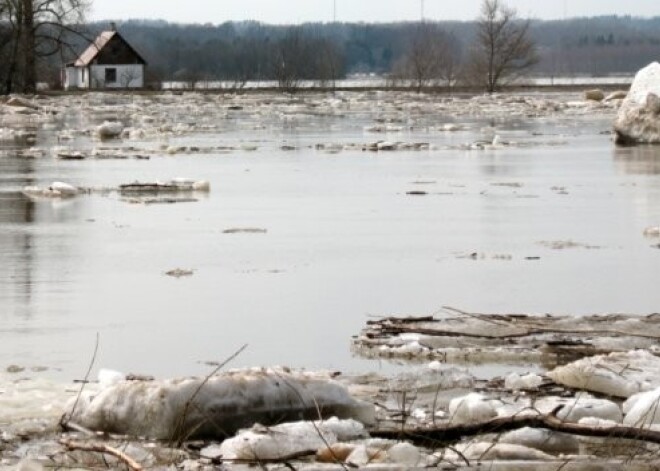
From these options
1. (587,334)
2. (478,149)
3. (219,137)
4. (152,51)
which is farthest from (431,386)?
(152,51)

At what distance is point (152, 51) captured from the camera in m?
152

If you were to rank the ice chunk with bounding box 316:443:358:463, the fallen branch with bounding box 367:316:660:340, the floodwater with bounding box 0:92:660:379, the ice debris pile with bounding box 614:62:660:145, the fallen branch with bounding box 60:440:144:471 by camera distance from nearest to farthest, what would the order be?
the fallen branch with bounding box 60:440:144:471 < the ice chunk with bounding box 316:443:358:463 < the fallen branch with bounding box 367:316:660:340 < the floodwater with bounding box 0:92:660:379 < the ice debris pile with bounding box 614:62:660:145

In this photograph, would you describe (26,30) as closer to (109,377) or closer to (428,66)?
(428,66)

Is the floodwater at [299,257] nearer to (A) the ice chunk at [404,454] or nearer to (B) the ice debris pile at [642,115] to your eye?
(A) the ice chunk at [404,454]

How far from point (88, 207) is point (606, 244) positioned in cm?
529

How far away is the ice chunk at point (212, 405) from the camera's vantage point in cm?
541

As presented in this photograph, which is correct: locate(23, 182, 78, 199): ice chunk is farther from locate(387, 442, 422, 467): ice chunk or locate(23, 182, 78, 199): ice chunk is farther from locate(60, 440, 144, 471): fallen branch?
locate(387, 442, 422, 467): ice chunk

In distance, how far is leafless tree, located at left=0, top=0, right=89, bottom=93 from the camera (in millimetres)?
62656

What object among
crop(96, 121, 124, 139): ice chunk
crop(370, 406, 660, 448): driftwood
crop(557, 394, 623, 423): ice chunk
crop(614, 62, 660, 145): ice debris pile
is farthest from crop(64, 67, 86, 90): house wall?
crop(370, 406, 660, 448): driftwood

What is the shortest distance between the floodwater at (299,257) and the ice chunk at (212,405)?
106cm

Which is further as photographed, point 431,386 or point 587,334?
point 587,334

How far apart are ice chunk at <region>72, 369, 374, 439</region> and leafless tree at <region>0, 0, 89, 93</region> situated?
56.1m

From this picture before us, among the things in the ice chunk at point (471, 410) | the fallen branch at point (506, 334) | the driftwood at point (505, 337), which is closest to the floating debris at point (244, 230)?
the driftwood at point (505, 337)

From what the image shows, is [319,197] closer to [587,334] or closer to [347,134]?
[587,334]
